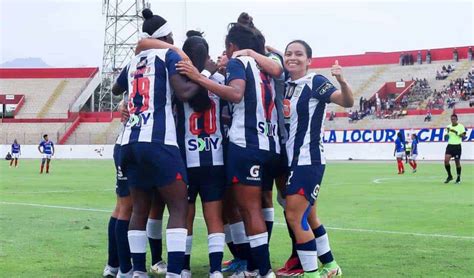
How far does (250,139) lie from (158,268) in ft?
5.83

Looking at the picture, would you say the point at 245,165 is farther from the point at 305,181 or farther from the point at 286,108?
the point at 286,108

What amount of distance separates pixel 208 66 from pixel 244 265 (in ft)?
6.57

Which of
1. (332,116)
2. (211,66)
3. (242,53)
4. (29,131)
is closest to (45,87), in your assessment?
(29,131)

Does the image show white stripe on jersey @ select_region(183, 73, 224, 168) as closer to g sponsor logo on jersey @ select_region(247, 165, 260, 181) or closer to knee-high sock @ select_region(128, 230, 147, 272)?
g sponsor logo on jersey @ select_region(247, 165, 260, 181)

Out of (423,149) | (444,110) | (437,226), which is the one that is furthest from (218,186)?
(444,110)

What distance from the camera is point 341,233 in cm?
1005

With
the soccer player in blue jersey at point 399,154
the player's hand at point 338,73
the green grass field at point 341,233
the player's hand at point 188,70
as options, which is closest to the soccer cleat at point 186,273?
the green grass field at point 341,233

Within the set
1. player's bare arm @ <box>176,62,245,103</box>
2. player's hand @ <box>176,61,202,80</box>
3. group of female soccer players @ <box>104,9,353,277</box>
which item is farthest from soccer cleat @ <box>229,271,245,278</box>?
player's hand @ <box>176,61,202,80</box>

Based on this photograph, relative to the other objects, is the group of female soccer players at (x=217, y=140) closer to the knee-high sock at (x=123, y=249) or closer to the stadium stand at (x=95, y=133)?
the knee-high sock at (x=123, y=249)

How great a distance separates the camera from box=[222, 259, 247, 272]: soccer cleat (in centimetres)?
712

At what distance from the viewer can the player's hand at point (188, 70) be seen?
6086 millimetres

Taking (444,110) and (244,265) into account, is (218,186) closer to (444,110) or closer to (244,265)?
(244,265)

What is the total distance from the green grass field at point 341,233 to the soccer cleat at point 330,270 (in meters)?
0.23

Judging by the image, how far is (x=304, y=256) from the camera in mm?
6457
